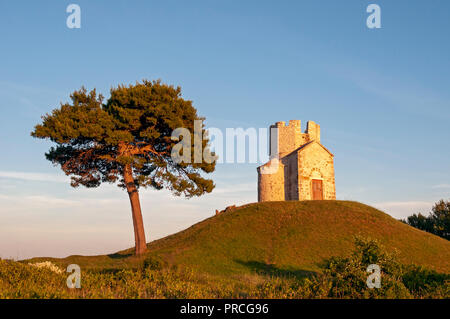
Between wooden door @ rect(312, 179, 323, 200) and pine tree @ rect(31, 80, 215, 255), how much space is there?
51.0 ft

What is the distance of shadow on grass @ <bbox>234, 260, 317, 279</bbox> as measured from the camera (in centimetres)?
2511

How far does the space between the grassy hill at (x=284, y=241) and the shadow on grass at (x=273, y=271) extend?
0.05m

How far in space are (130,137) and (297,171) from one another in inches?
→ 802

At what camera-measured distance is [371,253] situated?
60.2 ft

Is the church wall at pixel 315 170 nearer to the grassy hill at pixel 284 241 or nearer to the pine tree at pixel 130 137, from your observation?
the grassy hill at pixel 284 241

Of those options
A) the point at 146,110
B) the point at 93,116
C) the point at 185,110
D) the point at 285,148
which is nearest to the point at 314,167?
the point at 285,148

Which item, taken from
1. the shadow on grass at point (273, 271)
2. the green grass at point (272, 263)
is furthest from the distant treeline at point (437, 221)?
the shadow on grass at point (273, 271)

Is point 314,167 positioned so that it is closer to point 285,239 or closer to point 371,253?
point 285,239

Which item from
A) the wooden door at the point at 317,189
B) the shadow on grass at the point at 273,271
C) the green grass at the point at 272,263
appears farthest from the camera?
the wooden door at the point at 317,189

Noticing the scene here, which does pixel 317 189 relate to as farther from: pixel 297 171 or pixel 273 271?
pixel 273 271

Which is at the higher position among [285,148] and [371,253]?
[285,148]

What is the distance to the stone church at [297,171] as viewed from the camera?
144ft

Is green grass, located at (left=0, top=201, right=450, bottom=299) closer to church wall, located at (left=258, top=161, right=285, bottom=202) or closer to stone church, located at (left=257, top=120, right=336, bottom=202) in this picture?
stone church, located at (left=257, top=120, right=336, bottom=202)
